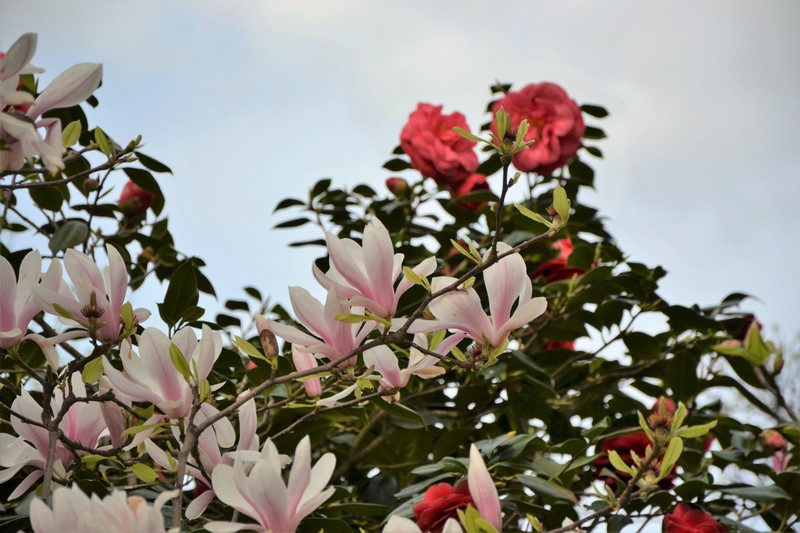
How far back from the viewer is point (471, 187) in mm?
1275

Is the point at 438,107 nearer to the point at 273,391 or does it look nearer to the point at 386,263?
the point at 273,391

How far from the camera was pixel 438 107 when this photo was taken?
1.37m

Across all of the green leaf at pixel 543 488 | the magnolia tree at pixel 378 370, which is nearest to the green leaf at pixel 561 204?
the magnolia tree at pixel 378 370

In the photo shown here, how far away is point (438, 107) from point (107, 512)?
1053 mm

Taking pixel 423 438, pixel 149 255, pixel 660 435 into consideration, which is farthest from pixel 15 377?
pixel 660 435

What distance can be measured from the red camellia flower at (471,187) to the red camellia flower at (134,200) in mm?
447

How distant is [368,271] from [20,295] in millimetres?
245

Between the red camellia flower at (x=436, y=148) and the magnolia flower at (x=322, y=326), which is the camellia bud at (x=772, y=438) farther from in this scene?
the magnolia flower at (x=322, y=326)

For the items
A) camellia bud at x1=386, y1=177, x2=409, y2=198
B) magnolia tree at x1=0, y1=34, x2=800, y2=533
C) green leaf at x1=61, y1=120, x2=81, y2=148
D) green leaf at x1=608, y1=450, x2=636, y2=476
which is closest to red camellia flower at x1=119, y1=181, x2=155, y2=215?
magnolia tree at x1=0, y1=34, x2=800, y2=533

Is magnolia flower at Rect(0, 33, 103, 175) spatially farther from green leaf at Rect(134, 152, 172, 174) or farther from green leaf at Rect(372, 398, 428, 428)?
green leaf at Rect(134, 152, 172, 174)

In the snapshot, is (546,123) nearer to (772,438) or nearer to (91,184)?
(772,438)

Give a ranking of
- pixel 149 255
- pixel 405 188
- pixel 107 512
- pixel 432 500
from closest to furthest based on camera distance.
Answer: pixel 107 512 < pixel 432 500 < pixel 149 255 < pixel 405 188

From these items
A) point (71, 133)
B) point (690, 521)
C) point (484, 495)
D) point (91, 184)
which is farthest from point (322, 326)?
point (91, 184)

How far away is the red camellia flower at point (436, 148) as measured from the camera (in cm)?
127
